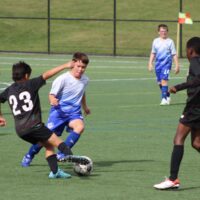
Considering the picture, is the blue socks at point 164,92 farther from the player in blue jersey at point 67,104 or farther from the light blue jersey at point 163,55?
the player in blue jersey at point 67,104

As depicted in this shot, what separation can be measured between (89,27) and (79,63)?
40860mm

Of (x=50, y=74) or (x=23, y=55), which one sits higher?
(x=50, y=74)

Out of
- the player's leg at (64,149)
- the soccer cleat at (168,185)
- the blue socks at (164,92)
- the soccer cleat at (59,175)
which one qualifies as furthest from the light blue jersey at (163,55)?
the soccer cleat at (168,185)

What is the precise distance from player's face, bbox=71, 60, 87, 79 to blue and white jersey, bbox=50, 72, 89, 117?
9 centimetres

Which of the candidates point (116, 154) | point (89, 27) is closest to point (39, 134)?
point (116, 154)

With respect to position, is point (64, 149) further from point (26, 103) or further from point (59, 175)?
point (26, 103)

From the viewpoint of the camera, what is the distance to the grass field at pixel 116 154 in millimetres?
10703

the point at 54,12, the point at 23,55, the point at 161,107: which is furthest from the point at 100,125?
the point at 54,12

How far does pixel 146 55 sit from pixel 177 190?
3372cm

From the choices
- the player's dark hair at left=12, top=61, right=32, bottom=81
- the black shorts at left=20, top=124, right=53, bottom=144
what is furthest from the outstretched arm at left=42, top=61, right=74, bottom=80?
the black shorts at left=20, top=124, right=53, bottom=144

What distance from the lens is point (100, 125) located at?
17.4 meters

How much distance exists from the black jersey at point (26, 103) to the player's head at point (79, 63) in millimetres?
1084

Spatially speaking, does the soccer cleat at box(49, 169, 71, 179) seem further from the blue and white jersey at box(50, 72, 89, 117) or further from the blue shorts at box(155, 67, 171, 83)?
the blue shorts at box(155, 67, 171, 83)

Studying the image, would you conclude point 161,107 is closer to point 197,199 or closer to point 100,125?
point 100,125
